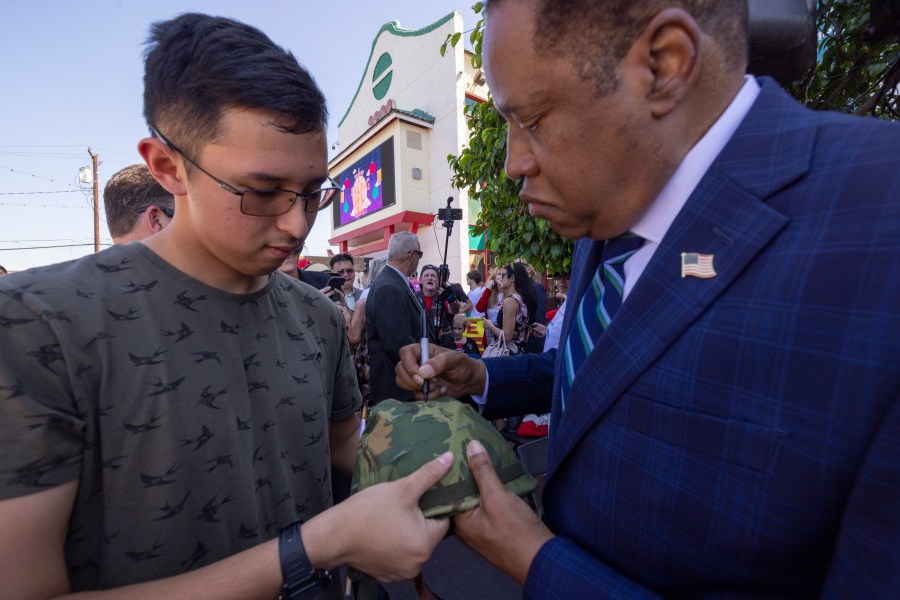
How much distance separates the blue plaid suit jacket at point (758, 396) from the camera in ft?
2.32

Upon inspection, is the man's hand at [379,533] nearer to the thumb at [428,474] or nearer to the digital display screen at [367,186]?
the thumb at [428,474]

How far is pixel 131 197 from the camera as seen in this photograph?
2.67 m

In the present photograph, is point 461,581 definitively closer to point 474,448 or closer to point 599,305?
point 474,448

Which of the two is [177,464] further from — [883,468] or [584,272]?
[883,468]

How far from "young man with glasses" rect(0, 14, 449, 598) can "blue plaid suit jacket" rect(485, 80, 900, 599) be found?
426mm

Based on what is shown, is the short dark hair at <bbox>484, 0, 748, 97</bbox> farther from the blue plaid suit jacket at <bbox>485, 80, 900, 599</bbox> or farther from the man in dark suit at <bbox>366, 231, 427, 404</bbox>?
the man in dark suit at <bbox>366, 231, 427, 404</bbox>

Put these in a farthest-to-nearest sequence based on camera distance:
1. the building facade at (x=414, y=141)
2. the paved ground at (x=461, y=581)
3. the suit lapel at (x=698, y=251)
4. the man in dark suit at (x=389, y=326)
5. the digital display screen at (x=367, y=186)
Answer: the digital display screen at (x=367, y=186) < the building facade at (x=414, y=141) < the man in dark suit at (x=389, y=326) < the paved ground at (x=461, y=581) < the suit lapel at (x=698, y=251)

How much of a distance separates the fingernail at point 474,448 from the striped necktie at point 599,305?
0.80ft

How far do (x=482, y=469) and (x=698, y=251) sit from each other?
720mm

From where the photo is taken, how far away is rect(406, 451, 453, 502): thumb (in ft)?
3.54

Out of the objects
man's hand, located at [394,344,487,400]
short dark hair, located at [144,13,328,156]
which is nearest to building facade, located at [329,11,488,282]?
man's hand, located at [394,344,487,400]

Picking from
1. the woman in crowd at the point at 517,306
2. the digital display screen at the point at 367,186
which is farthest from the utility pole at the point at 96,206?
the woman in crowd at the point at 517,306

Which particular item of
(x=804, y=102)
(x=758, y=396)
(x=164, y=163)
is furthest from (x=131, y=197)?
(x=804, y=102)

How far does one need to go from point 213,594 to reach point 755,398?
1158mm
